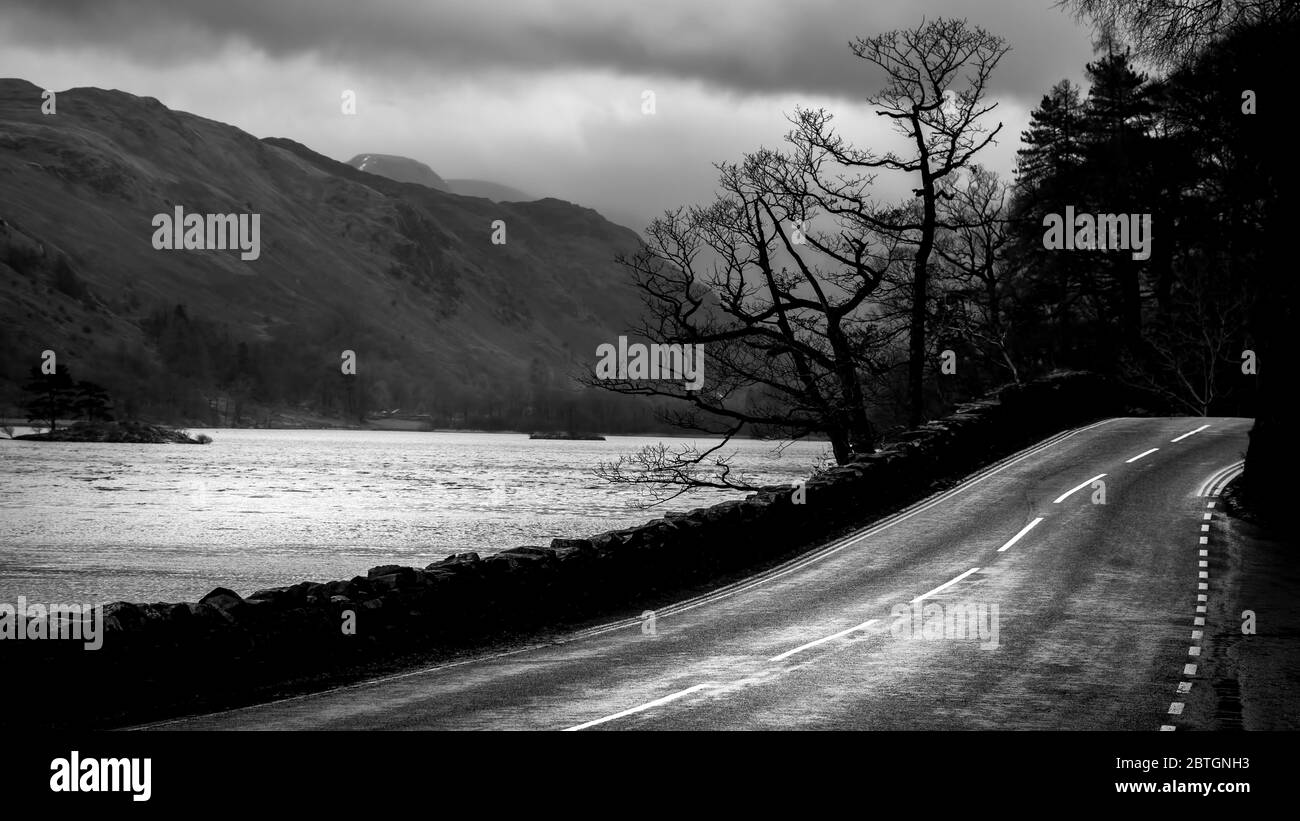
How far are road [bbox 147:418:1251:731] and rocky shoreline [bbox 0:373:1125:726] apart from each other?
2.71 ft

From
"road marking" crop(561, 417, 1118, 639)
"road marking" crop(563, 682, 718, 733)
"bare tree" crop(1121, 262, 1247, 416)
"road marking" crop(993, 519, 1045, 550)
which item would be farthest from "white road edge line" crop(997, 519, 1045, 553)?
"bare tree" crop(1121, 262, 1247, 416)

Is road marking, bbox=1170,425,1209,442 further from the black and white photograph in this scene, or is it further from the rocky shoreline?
the rocky shoreline

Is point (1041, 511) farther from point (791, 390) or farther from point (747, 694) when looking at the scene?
point (747, 694)

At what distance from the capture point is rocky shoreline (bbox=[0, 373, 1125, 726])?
1239 centimetres

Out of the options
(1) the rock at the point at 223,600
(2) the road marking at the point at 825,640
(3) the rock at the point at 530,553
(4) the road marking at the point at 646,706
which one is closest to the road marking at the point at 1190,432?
(2) the road marking at the point at 825,640

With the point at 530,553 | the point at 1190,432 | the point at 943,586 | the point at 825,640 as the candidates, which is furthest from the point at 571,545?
the point at 1190,432

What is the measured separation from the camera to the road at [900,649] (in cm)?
A: 1248

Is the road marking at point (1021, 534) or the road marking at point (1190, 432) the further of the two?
the road marking at point (1190, 432)

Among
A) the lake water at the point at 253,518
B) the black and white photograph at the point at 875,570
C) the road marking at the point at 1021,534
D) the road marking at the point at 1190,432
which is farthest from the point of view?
the lake water at the point at 253,518

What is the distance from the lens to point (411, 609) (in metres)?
16.8

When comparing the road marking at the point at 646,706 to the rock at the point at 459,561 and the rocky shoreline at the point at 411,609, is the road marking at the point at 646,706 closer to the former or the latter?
the rocky shoreline at the point at 411,609

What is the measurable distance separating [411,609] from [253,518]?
2571 inches

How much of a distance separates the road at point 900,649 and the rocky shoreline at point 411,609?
83cm
